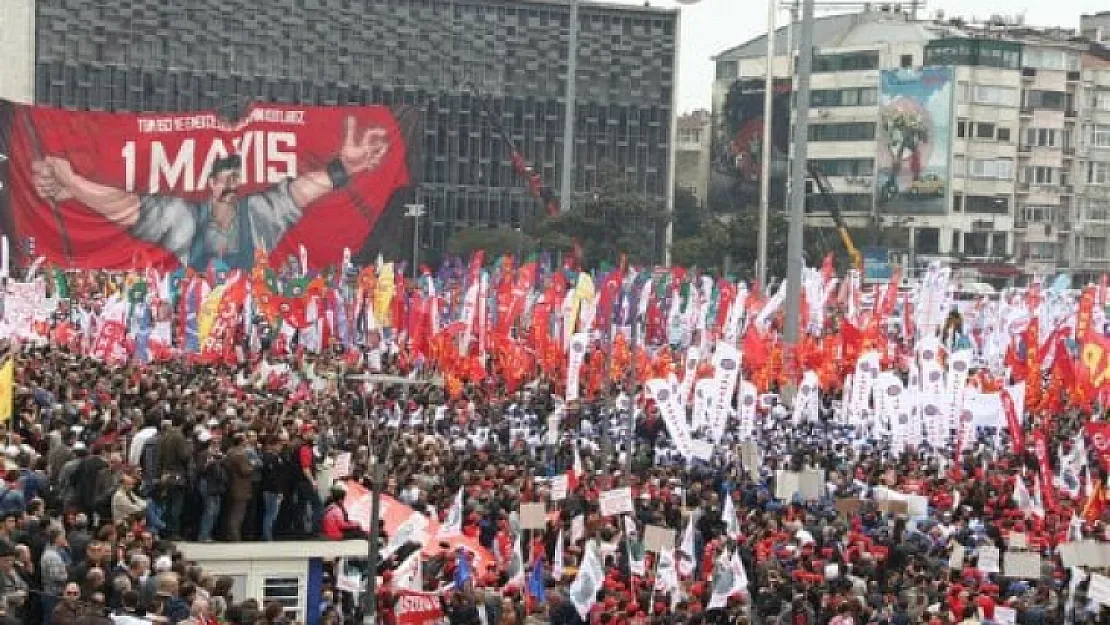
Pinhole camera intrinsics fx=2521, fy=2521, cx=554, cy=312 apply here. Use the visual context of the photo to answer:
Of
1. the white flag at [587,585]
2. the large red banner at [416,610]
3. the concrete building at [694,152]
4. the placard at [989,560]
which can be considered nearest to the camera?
the large red banner at [416,610]

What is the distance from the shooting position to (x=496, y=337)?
41750 millimetres

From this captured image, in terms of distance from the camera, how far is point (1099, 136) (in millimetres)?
122438

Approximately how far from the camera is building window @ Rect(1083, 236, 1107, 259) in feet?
405

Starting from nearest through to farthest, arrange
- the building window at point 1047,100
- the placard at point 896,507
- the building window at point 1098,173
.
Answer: the placard at point 896,507 → the building window at point 1047,100 → the building window at point 1098,173

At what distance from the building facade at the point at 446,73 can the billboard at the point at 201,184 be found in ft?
185

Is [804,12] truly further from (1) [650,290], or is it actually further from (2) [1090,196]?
(2) [1090,196]

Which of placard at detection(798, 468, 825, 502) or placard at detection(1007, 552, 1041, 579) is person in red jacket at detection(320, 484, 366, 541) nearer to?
placard at detection(1007, 552, 1041, 579)

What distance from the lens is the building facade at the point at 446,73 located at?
10444 cm

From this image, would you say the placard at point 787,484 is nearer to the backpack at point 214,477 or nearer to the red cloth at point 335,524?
the red cloth at point 335,524

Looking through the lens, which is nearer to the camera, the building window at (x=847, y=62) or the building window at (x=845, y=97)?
the building window at (x=845, y=97)

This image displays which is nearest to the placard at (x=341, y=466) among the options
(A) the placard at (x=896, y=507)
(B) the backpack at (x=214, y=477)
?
(B) the backpack at (x=214, y=477)

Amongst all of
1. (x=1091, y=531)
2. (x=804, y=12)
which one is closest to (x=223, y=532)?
(x=1091, y=531)

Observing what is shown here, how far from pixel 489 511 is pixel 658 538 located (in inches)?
109

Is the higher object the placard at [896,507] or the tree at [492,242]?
the placard at [896,507]
